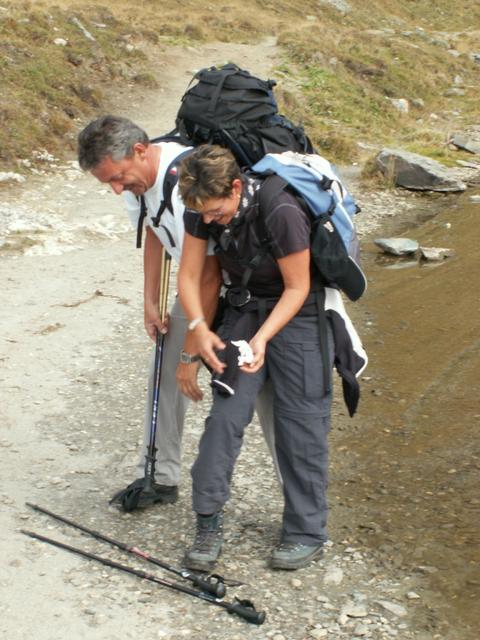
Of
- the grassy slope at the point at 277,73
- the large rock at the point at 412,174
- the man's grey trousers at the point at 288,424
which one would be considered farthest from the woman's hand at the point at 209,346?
the large rock at the point at 412,174

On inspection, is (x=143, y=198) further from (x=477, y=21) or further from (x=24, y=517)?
(x=477, y=21)

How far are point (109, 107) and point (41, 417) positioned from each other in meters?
11.2

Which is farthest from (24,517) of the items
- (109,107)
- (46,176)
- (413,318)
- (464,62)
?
(464,62)

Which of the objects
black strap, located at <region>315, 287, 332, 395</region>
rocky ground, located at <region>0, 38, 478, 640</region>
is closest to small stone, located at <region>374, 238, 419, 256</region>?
rocky ground, located at <region>0, 38, 478, 640</region>

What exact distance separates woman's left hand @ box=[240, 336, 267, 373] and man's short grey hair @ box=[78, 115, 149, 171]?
3.07 feet

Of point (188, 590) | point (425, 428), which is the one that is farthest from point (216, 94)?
point (425, 428)

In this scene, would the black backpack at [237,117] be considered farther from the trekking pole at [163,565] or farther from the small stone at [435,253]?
the small stone at [435,253]

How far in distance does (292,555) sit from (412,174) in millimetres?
10942

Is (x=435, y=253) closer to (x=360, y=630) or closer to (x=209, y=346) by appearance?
(x=209, y=346)

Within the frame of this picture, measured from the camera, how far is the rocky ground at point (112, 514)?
4094mm

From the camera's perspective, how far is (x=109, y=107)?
16.7 meters

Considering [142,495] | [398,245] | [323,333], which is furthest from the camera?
[398,245]

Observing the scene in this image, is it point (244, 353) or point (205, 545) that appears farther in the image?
point (205, 545)

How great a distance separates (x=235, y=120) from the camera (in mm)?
4074
